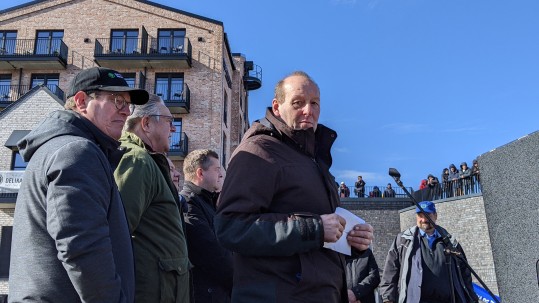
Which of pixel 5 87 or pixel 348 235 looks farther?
pixel 5 87

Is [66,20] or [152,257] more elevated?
[66,20]

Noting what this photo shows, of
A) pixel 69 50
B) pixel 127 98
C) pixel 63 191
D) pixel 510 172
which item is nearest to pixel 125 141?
pixel 127 98

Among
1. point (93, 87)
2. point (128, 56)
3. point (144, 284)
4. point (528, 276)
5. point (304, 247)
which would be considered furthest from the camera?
point (128, 56)

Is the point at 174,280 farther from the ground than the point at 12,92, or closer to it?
closer to it

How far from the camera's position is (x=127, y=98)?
2.83 metres

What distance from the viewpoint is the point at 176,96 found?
97.3ft

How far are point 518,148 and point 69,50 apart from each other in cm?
3135

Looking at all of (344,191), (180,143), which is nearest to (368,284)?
(180,143)

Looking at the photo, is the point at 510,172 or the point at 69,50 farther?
the point at 69,50

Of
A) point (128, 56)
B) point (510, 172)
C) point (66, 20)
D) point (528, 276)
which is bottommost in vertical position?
point (528, 276)

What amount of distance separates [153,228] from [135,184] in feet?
1.10

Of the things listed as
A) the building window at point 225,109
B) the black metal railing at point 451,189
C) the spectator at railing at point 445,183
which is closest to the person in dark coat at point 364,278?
the black metal railing at point 451,189

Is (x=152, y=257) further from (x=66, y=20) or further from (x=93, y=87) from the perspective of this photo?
(x=66, y=20)

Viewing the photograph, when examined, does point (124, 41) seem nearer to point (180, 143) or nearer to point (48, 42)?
point (48, 42)
